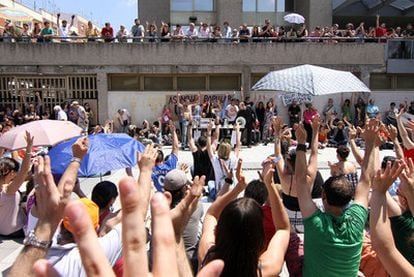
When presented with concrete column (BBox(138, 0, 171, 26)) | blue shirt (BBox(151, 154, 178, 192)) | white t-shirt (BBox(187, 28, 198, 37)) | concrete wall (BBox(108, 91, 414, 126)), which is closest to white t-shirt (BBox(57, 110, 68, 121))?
concrete wall (BBox(108, 91, 414, 126))

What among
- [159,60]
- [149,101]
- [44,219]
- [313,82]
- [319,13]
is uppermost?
[319,13]

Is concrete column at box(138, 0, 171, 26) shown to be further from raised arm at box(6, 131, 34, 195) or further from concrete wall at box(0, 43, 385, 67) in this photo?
raised arm at box(6, 131, 34, 195)

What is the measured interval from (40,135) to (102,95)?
1472 centimetres

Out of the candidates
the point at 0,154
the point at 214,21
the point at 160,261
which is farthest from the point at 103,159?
the point at 214,21

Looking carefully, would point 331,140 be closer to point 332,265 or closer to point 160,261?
point 332,265

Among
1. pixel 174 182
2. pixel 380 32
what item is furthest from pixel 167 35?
pixel 174 182

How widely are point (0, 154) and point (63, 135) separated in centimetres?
162

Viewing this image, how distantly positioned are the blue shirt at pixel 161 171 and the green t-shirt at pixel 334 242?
11.2 ft

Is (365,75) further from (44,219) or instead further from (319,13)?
(44,219)

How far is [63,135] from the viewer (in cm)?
646

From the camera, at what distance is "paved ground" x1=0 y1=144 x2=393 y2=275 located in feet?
19.2

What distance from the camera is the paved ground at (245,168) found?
5857 millimetres

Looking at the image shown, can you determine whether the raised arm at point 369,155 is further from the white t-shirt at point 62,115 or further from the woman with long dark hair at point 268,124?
the white t-shirt at point 62,115

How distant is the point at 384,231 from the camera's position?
2.60 m
